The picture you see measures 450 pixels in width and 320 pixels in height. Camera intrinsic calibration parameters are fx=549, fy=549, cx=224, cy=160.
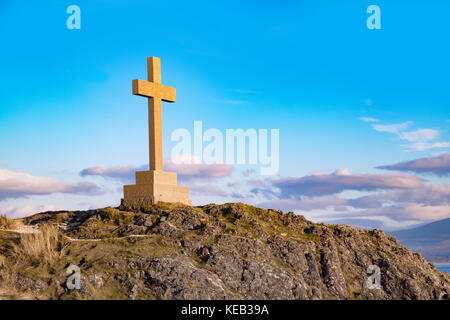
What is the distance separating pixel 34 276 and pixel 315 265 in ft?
37.8

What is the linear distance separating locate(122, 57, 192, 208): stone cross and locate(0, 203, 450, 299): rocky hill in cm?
96

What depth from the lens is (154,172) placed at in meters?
29.1

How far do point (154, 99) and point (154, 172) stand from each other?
13.5 feet

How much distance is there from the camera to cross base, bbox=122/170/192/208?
95.0 feet

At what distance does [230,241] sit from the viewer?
77.6ft

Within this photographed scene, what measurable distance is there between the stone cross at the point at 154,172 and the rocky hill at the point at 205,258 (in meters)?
0.96

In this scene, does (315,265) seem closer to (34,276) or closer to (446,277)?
(446,277)
